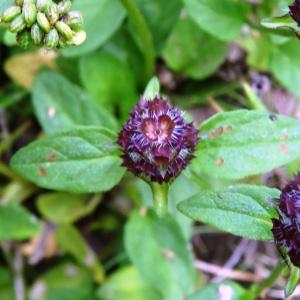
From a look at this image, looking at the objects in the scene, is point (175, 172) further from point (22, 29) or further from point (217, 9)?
point (217, 9)

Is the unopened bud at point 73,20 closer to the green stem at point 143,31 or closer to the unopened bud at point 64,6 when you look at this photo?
the unopened bud at point 64,6

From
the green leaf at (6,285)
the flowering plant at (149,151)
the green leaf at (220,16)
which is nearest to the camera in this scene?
the flowering plant at (149,151)

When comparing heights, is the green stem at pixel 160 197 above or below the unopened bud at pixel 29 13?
below

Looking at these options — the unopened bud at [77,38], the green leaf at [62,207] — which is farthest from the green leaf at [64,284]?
the unopened bud at [77,38]

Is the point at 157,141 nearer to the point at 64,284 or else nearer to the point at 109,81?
the point at 109,81

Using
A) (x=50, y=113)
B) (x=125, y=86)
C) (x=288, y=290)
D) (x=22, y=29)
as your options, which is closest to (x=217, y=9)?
(x=125, y=86)

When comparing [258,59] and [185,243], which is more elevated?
[258,59]

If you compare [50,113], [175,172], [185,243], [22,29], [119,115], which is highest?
[22,29]
